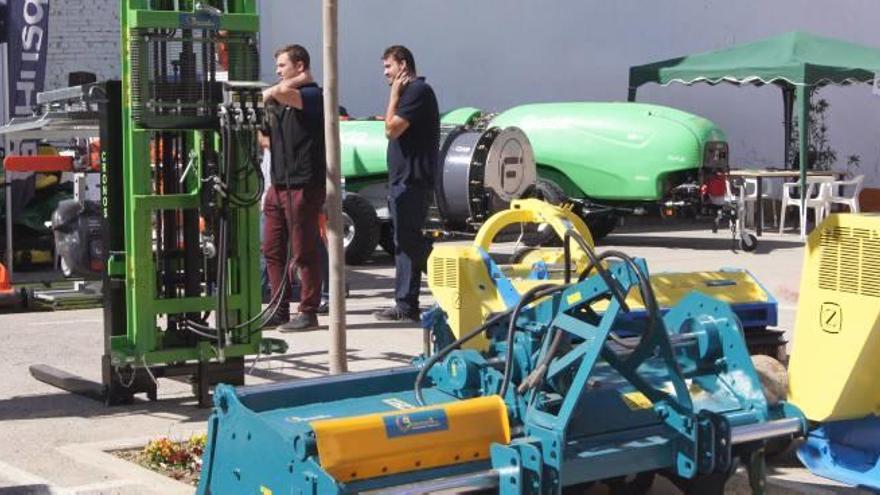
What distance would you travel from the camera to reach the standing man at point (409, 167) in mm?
10336

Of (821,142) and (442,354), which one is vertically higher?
(821,142)

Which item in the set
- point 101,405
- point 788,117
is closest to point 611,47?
point 788,117

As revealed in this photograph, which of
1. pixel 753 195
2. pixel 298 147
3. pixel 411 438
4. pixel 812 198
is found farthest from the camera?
pixel 753 195

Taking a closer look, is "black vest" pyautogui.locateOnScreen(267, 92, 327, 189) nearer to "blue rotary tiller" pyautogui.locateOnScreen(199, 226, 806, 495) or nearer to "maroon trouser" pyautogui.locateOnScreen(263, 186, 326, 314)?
"maroon trouser" pyautogui.locateOnScreen(263, 186, 326, 314)

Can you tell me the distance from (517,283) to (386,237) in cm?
801

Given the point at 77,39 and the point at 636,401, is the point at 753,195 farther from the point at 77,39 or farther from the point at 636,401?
the point at 636,401

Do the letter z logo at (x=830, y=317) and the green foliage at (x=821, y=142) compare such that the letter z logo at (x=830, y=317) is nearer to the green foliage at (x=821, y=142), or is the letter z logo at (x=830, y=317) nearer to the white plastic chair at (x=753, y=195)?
the white plastic chair at (x=753, y=195)

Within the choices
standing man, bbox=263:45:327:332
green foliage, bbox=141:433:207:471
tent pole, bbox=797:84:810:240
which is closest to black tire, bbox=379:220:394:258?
standing man, bbox=263:45:327:332

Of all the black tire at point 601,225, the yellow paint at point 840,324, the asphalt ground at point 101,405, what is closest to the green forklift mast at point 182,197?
the asphalt ground at point 101,405

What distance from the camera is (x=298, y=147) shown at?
9.89m

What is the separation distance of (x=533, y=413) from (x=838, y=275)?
141 cm

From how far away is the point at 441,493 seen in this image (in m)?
4.51

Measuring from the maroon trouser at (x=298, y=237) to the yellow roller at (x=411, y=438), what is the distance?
16.6 ft

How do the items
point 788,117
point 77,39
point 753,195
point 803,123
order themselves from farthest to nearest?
point 788,117
point 753,195
point 77,39
point 803,123
